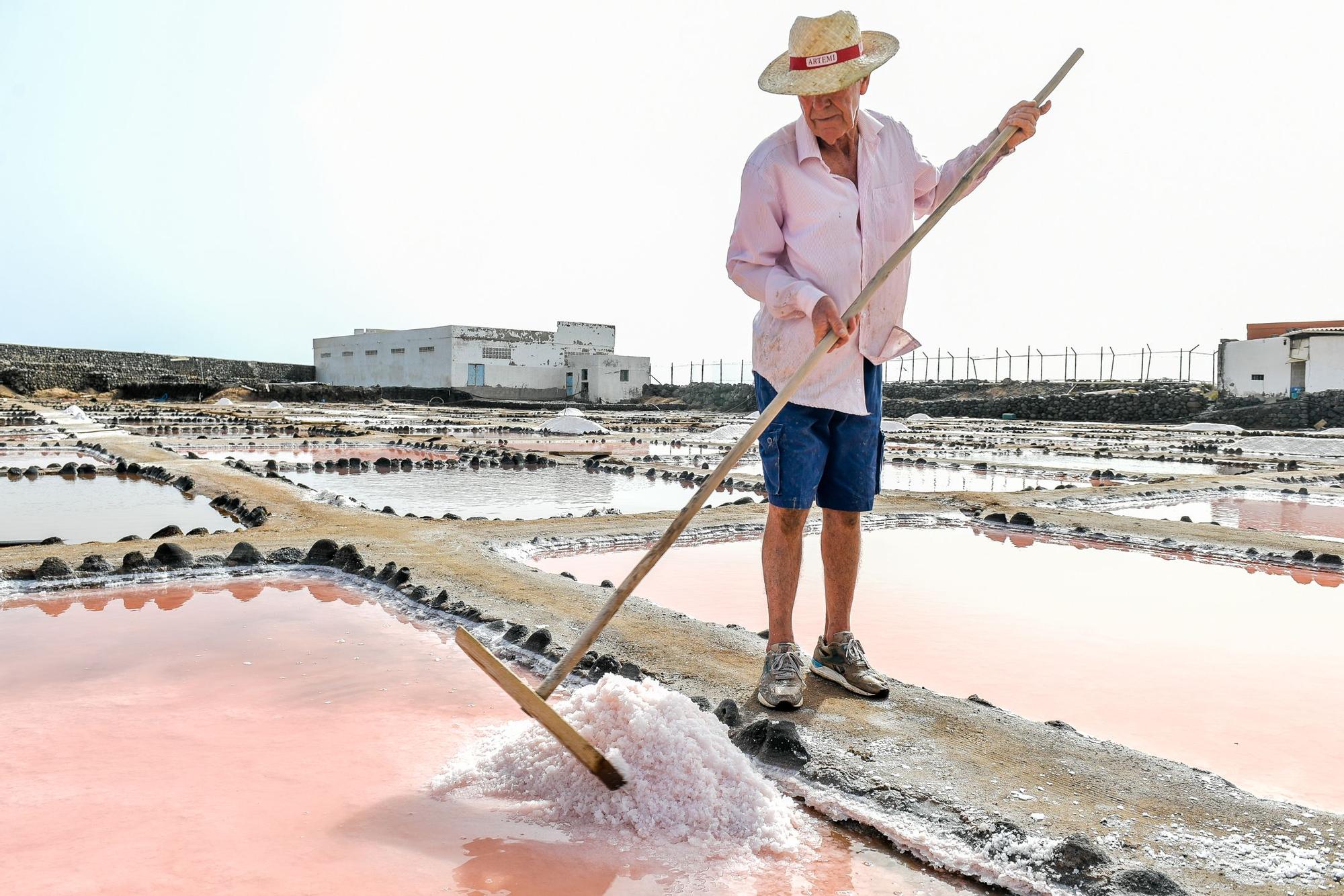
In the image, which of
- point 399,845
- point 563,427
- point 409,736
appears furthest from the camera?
point 563,427

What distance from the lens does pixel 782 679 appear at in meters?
2.44

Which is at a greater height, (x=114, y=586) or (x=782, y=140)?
(x=782, y=140)

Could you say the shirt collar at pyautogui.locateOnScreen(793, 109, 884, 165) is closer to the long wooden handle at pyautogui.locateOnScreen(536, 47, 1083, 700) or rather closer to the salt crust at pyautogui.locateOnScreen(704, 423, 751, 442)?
the long wooden handle at pyautogui.locateOnScreen(536, 47, 1083, 700)

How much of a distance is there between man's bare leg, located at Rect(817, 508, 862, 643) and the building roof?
3677cm

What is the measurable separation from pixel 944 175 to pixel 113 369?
140 ft

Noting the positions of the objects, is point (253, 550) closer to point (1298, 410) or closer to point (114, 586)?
point (114, 586)

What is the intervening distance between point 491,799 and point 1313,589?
13.9ft

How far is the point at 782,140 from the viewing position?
2.60 m

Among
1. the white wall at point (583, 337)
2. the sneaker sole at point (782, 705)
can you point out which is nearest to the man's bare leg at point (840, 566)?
the sneaker sole at point (782, 705)

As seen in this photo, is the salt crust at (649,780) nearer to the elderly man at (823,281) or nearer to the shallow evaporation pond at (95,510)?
the elderly man at (823,281)

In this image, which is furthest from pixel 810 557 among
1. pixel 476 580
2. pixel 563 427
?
pixel 563 427

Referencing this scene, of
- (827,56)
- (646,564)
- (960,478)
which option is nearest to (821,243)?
(827,56)

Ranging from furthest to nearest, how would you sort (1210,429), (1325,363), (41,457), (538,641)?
(1325,363) < (1210,429) < (41,457) < (538,641)

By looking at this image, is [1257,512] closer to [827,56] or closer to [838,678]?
[838,678]
